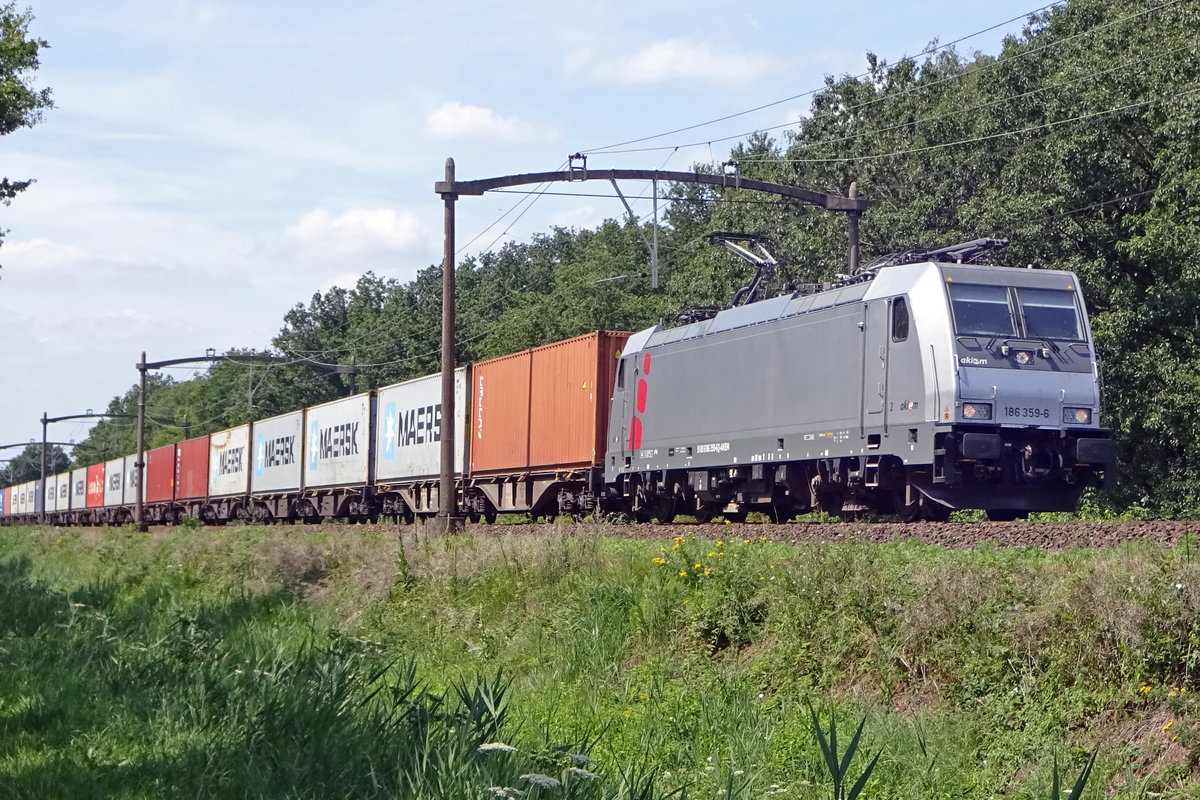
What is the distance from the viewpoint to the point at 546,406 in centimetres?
2483

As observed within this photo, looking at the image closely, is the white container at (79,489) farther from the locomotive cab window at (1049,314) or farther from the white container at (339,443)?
the locomotive cab window at (1049,314)

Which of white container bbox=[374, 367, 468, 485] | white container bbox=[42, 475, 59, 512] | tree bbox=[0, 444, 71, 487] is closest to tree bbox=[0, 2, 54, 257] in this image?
white container bbox=[374, 367, 468, 485]

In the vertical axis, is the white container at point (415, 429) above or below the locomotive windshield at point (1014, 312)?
below

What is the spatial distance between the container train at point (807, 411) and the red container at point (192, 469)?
1831 centimetres

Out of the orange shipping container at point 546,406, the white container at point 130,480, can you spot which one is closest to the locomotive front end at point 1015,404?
the orange shipping container at point 546,406

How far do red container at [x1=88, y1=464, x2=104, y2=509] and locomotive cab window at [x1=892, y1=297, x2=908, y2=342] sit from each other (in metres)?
50.7

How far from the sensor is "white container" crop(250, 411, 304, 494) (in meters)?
37.4

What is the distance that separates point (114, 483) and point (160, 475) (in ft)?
19.5

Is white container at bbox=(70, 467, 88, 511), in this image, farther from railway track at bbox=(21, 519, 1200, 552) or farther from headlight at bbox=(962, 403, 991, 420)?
headlight at bbox=(962, 403, 991, 420)

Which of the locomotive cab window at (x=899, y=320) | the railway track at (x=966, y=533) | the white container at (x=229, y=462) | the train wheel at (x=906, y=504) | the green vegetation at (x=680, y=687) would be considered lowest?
the green vegetation at (x=680, y=687)

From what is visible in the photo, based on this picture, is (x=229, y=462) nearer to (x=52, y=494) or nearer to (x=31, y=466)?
(x=52, y=494)

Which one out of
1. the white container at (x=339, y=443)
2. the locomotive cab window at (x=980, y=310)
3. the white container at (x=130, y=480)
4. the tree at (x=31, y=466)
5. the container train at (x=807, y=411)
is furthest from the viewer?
the tree at (x=31, y=466)

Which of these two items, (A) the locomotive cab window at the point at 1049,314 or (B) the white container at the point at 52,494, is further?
(B) the white container at the point at 52,494

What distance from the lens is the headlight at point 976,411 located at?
15.2 meters
